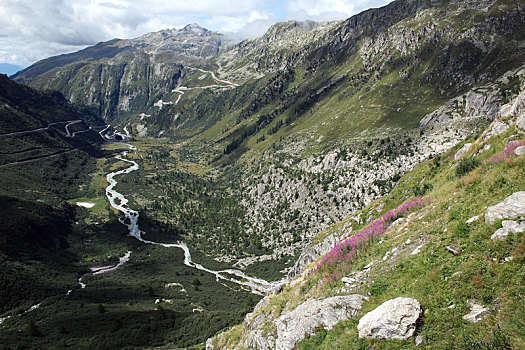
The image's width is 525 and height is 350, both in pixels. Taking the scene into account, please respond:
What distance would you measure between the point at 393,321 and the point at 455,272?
12.7 feet

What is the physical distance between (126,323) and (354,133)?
5437 inches

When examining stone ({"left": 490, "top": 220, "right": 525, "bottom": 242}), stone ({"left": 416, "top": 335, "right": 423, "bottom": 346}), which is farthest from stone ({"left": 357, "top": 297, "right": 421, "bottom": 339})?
stone ({"left": 490, "top": 220, "right": 525, "bottom": 242})

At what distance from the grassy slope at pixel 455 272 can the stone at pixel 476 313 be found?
0.23 meters

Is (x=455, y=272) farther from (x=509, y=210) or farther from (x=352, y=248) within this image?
(x=352, y=248)

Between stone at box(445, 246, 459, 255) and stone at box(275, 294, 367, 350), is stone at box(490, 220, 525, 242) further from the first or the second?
stone at box(275, 294, 367, 350)

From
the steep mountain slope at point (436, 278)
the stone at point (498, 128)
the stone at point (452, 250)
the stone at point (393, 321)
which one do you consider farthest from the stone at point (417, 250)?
the stone at point (498, 128)

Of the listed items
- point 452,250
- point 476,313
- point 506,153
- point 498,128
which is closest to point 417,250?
point 452,250

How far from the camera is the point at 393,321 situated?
39.7 ft

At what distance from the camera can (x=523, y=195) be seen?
12.6 m

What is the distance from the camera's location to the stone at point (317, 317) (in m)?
16.2

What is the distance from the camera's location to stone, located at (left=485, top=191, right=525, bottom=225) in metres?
12.3

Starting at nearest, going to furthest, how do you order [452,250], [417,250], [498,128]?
[452,250] < [417,250] < [498,128]

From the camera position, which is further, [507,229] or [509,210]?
[509,210]

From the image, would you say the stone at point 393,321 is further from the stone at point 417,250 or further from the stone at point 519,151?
the stone at point 519,151
